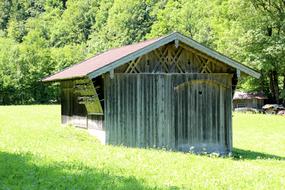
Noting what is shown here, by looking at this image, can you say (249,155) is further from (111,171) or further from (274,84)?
(274,84)

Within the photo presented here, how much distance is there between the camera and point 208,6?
82.8 metres

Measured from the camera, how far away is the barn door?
69.9 ft

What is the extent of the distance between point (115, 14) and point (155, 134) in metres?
98.2

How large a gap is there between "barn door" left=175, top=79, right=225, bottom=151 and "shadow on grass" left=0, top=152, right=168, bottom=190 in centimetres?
961

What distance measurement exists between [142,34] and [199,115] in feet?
294

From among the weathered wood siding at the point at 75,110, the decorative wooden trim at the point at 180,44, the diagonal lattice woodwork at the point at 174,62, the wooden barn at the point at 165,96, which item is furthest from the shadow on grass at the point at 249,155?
the weathered wood siding at the point at 75,110

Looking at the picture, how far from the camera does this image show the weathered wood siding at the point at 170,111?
20.4 metres

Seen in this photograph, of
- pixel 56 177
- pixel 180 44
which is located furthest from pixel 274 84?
pixel 56 177

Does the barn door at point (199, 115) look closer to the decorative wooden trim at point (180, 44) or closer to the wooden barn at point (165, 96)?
the wooden barn at point (165, 96)

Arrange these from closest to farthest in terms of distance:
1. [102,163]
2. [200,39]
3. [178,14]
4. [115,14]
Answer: [102,163] → [200,39] → [178,14] → [115,14]

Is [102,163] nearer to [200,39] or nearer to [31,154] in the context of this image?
[31,154]

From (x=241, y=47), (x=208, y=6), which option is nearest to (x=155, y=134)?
(x=241, y=47)

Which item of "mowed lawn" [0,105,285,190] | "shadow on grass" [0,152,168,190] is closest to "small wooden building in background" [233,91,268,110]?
"mowed lawn" [0,105,285,190]

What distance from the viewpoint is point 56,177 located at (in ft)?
34.7
